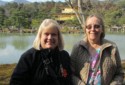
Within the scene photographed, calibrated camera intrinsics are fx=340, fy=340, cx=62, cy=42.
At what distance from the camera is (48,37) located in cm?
279

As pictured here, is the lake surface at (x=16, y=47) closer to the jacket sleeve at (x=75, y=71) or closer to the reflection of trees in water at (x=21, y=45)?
the reflection of trees in water at (x=21, y=45)

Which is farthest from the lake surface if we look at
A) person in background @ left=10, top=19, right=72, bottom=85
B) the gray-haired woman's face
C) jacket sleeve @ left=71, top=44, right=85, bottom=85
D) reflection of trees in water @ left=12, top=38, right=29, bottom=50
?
person in background @ left=10, top=19, right=72, bottom=85

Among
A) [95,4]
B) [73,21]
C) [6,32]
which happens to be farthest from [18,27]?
[95,4]

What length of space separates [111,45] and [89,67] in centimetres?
31

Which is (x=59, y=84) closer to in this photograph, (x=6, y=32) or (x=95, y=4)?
(x=95, y=4)

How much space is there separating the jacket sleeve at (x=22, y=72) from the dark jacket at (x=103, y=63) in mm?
536

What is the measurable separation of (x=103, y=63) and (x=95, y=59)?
83 mm

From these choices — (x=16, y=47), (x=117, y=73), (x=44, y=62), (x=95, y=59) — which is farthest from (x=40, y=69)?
(x=16, y=47)

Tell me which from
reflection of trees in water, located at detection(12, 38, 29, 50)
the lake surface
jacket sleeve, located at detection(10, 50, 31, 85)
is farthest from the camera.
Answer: reflection of trees in water, located at detection(12, 38, 29, 50)

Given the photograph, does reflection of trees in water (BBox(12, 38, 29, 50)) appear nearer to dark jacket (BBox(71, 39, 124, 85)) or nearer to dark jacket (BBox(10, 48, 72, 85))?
dark jacket (BBox(71, 39, 124, 85))

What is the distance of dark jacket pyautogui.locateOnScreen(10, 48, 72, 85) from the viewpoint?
2.72m

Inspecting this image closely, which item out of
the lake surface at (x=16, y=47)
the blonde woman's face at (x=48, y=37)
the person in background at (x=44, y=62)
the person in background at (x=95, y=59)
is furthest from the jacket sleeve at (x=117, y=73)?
the lake surface at (x=16, y=47)

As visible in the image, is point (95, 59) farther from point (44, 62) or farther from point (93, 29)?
point (44, 62)

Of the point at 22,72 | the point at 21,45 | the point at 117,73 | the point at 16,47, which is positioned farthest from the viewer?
the point at 21,45
